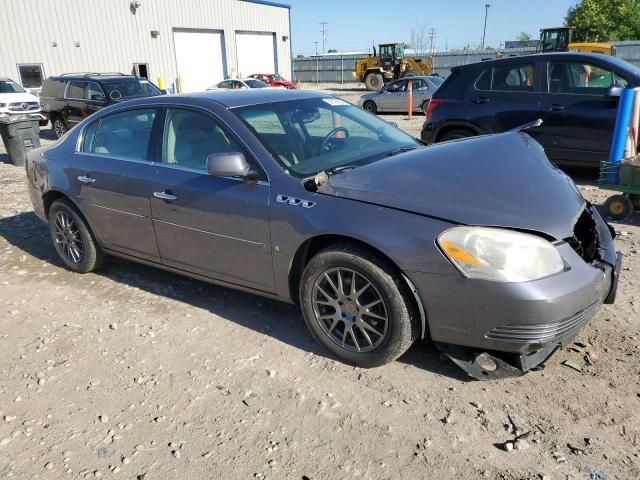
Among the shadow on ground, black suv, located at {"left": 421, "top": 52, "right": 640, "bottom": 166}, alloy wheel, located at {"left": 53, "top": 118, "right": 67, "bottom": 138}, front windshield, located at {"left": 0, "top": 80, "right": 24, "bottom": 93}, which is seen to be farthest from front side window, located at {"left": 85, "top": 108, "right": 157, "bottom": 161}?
front windshield, located at {"left": 0, "top": 80, "right": 24, "bottom": 93}

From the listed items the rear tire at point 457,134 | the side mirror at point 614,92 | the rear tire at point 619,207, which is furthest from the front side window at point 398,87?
the rear tire at point 619,207

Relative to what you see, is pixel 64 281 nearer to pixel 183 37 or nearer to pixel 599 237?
pixel 599 237

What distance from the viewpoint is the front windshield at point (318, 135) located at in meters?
3.54

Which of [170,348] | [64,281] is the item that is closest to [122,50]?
[64,281]

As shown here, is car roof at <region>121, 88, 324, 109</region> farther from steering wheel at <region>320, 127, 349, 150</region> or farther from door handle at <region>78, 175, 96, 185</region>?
door handle at <region>78, 175, 96, 185</region>

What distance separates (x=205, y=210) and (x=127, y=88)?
489 inches

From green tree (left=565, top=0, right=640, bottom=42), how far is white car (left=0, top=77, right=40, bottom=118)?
41.9 meters

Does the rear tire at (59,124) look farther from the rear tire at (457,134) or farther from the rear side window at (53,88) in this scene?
→ the rear tire at (457,134)

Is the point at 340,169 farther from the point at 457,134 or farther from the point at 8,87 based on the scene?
the point at 8,87

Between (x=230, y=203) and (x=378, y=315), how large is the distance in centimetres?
123

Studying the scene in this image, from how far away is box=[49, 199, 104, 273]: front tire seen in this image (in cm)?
479

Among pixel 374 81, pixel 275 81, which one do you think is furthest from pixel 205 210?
pixel 374 81

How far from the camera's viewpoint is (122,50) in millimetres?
27547

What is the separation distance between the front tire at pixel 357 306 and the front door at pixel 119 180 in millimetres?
1564
